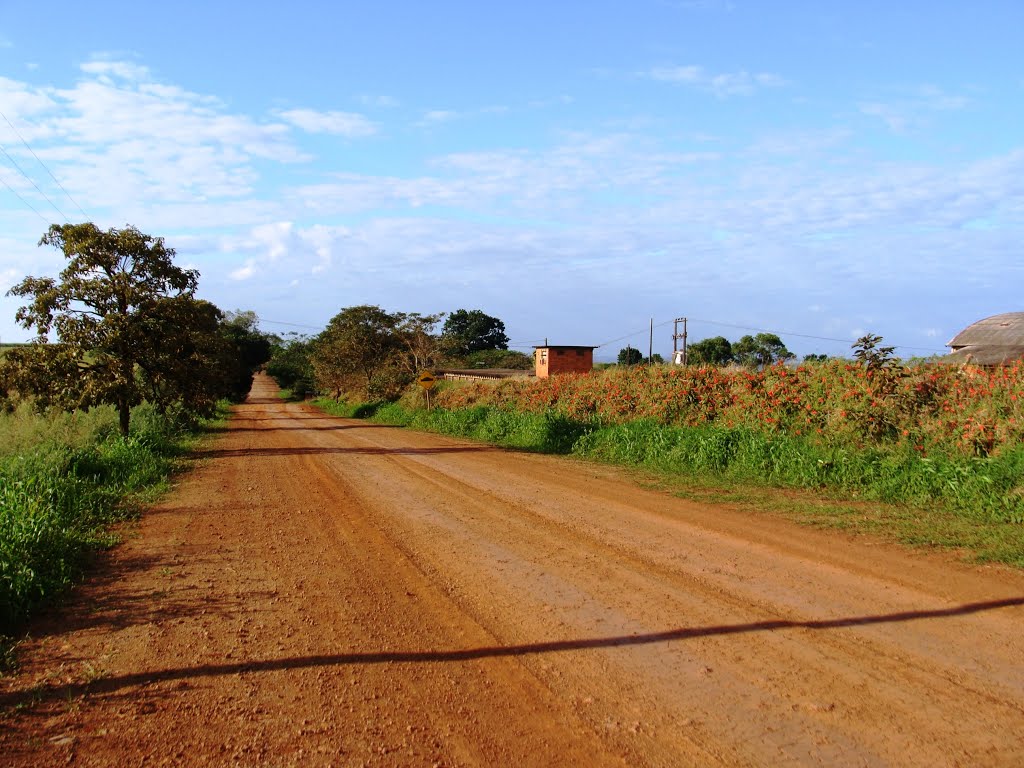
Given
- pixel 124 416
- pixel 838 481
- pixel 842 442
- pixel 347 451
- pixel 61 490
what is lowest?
pixel 347 451

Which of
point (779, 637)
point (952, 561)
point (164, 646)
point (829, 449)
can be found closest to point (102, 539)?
point (164, 646)

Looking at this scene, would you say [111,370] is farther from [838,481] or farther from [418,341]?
[418,341]

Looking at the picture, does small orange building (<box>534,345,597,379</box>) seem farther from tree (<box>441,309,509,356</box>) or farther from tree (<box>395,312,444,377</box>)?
tree (<box>441,309,509,356</box>)

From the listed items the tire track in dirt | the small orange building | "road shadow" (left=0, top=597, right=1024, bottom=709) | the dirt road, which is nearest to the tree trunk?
the dirt road

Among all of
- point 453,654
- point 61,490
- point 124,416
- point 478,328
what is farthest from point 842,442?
point 478,328

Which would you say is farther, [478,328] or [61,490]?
[478,328]

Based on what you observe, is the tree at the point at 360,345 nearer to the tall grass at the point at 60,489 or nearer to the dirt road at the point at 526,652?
the tall grass at the point at 60,489

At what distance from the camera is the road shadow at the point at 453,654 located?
439 cm

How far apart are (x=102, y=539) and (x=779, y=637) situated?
714 cm

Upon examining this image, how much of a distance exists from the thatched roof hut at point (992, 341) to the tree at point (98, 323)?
688 inches

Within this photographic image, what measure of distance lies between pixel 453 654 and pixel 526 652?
1.54 feet

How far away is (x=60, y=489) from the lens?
31.7 ft

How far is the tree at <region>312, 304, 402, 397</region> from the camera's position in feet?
146

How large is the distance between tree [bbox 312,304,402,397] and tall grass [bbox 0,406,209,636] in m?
25.3
